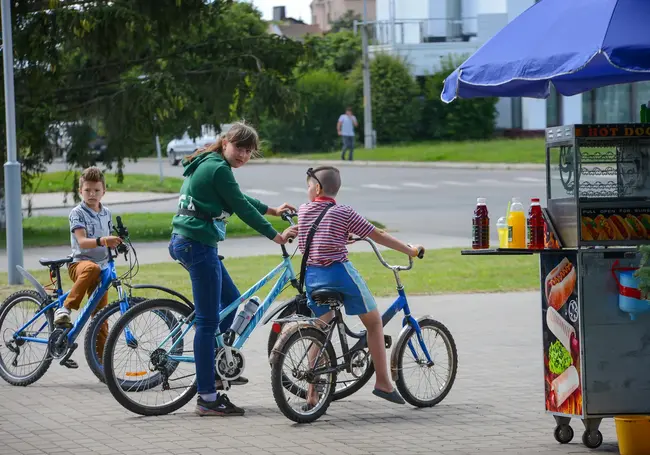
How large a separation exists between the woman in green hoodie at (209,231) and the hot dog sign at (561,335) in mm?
1668

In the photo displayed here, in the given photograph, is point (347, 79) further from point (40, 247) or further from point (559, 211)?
point (559, 211)

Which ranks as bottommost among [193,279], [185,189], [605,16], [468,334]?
[468,334]

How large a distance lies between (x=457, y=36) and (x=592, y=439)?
49.7 m

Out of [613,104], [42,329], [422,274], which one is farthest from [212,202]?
[613,104]

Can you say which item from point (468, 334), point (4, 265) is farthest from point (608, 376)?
point (4, 265)

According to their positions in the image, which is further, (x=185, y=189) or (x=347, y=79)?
(x=347, y=79)

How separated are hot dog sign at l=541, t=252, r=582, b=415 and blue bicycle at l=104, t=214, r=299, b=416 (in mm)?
1748

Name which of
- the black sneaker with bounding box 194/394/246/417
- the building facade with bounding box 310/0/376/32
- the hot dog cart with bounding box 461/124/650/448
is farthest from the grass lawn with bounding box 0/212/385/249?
the building facade with bounding box 310/0/376/32

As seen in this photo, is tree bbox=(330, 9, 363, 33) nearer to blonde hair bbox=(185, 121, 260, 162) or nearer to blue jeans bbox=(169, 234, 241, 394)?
blonde hair bbox=(185, 121, 260, 162)

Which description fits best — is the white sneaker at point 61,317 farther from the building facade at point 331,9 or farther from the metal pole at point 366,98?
the building facade at point 331,9

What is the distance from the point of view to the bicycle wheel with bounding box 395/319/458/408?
27.9ft

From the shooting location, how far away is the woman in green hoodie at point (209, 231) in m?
8.15

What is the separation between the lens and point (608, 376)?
7285 millimetres

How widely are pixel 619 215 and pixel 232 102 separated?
610 inches
